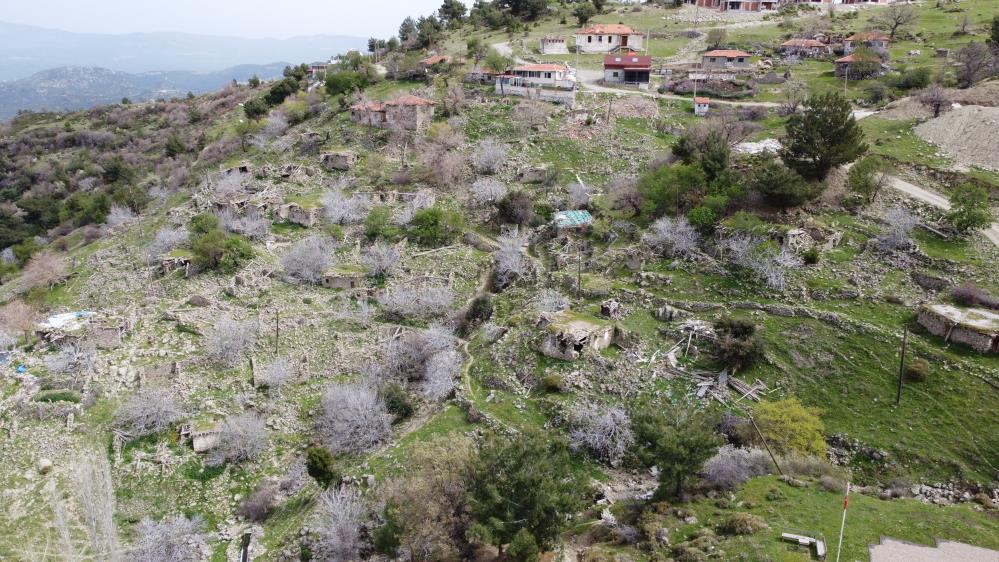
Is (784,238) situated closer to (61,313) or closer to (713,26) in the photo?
(61,313)

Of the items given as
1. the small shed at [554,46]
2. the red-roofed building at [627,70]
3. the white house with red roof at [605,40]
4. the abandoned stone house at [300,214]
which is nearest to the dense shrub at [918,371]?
the abandoned stone house at [300,214]

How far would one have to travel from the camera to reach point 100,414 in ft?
84.2

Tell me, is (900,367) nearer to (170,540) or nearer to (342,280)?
(342,280)

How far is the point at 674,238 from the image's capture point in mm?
32062

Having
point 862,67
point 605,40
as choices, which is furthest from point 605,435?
point 605,40

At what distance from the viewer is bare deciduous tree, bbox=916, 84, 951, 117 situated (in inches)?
1614

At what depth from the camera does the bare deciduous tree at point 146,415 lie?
2488 cm

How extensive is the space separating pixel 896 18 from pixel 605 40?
100 ft

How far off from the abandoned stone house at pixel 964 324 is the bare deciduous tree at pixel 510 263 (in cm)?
1865

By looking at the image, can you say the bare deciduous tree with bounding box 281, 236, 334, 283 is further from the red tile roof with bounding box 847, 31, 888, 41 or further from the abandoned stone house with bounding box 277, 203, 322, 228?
the red tile roof with bounding box 847, 31, 888, 41

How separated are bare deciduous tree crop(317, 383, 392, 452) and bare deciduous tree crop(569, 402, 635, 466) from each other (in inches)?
314

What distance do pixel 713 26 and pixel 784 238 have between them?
173 feet

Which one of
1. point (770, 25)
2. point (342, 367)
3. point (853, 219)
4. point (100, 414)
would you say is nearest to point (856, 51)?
point (770, 25)

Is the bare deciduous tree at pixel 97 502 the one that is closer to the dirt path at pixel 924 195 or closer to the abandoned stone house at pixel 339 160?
the abandoned stone house at pixel 339 160
